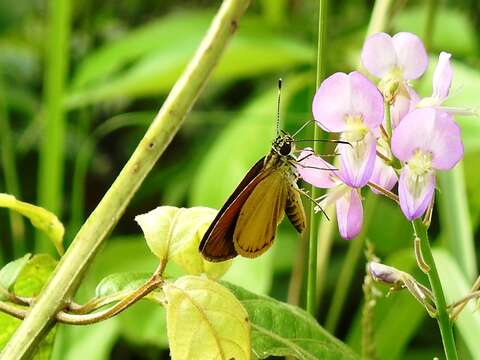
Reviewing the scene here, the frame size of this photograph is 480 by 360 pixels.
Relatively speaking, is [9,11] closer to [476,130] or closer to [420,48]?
[476,130]

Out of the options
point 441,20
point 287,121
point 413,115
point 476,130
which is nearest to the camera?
point 413,115

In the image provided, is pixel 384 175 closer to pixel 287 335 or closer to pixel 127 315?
pixel 287 335

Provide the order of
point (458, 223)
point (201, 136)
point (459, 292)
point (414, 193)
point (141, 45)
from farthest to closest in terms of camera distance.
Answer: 1. point (201, 136)
2. point (141, 45)
3. point (458, 223)
4. point (459, 292)
5. point (414, 193)

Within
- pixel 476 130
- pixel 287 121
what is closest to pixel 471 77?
pixel 476 130

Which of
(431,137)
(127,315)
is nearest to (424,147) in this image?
(431,137)

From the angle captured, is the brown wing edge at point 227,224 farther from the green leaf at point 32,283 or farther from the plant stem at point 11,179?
the plant stem at point 11,179

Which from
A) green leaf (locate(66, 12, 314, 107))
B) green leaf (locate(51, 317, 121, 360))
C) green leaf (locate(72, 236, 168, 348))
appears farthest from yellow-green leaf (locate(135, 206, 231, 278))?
green leaf (locate(66, 12, 314, 107))
